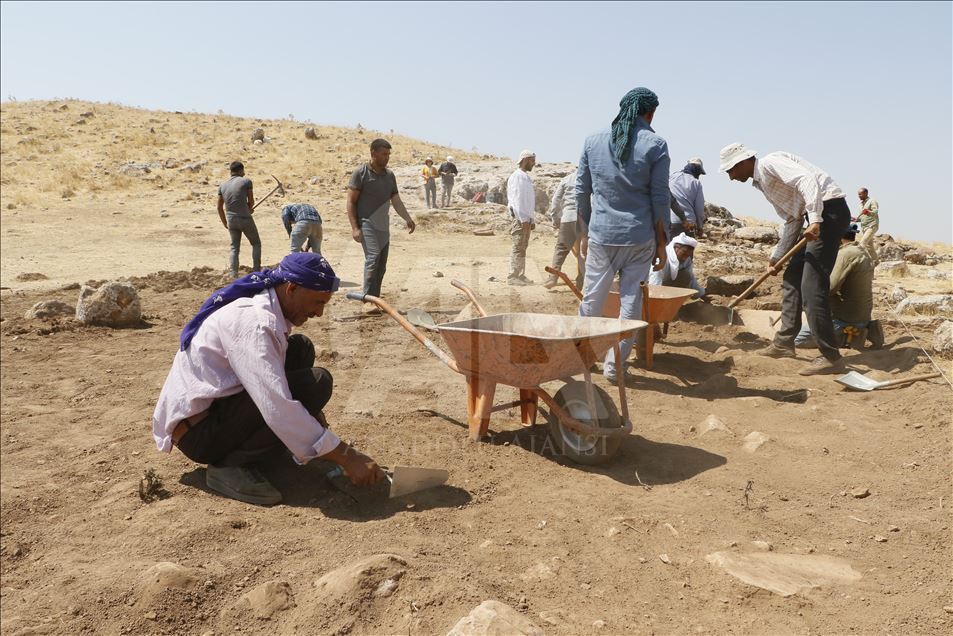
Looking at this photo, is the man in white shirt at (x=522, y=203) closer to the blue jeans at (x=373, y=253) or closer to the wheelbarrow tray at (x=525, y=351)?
the blue jeans at (x=373, y=253)

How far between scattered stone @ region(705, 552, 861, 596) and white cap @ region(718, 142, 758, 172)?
10.9 ft

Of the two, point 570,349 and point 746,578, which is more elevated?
point 570,349

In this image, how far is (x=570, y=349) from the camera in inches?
138

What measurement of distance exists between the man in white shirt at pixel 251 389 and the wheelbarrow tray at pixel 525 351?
0.74m

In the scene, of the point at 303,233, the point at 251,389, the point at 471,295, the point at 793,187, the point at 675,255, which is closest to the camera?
the point at 251,389

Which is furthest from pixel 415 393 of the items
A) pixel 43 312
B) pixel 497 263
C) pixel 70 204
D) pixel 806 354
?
pixel 70 204

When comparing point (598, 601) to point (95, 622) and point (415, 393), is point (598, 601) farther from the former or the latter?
point (415, 393)

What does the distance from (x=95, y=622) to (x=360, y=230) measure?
16.6ft

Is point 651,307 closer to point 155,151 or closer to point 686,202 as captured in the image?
point 686,202

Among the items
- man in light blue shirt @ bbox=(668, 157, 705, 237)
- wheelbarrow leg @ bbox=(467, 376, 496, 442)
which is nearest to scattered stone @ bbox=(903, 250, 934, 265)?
man in light blue shirt @ bbox=(668, 157, 705, 237)

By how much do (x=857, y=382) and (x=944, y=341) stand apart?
115 cm

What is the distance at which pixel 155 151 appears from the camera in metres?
26.4

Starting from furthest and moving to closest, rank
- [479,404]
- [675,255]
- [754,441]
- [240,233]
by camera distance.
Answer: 1. [240,233]
2. [675,255]
3. [754,441]
4. [479,404]

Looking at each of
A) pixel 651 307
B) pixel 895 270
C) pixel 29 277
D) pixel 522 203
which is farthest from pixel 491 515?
pixel 895 270
